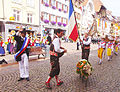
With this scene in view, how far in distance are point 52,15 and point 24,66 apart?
2474 cm

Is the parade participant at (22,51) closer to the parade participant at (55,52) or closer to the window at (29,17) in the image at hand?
the parade participant at (55,52)

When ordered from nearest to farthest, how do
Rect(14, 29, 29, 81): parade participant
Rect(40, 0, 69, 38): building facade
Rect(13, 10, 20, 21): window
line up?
Rect(14, 29, 29, 81): parade participant
Rect(13, 10, 20, 21): window
Rect(40, 0, 69, 38): building facade

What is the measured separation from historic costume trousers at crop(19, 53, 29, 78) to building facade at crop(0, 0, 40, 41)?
48.9ft

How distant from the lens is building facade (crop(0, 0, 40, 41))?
66.3 ft

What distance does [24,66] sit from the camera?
5.00 meters

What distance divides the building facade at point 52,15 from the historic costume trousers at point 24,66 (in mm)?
19538

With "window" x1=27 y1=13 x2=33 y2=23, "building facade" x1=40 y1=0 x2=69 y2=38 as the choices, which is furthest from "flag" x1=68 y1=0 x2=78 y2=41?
"window" x1=27 y1=13 x2=33 y2=23

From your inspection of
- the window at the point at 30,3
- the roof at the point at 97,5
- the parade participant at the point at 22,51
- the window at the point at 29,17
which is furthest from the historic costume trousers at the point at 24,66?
the roof at the point at 97,5

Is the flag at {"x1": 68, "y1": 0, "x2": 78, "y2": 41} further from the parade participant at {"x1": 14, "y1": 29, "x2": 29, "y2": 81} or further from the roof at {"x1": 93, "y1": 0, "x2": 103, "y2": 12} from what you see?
the roof at {"x1": 93, "y1": 0, "x2": 103, "y2": 12}

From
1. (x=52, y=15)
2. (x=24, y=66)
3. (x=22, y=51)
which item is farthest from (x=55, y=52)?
(x=52, y=15)

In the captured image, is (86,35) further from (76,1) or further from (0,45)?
(76,1)

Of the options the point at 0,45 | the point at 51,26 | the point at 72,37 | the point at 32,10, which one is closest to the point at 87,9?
the point at 51,26

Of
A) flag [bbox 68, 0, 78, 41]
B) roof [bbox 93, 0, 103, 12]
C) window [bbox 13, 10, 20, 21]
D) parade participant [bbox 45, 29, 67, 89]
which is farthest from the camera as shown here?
roof [bbox 93, 0, 103, 12]

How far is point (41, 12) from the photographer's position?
84.4ft
